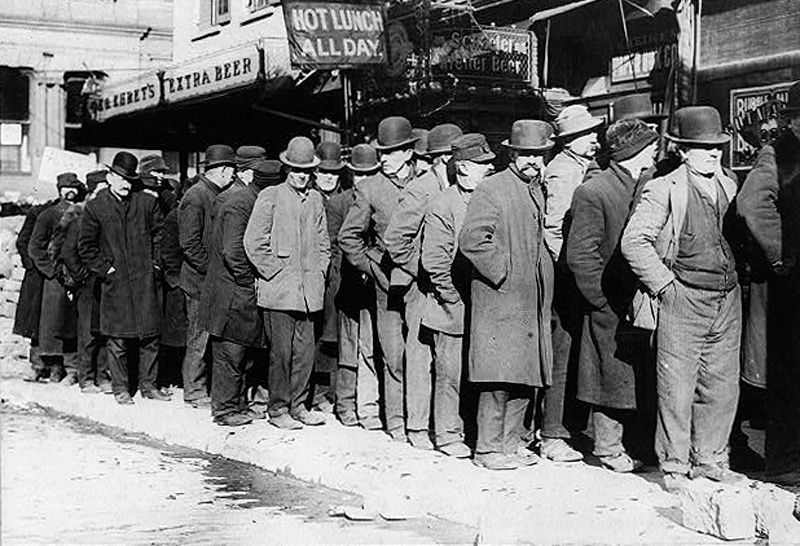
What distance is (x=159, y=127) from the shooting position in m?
19.1

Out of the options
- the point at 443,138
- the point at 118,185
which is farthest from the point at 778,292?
the point at 118,185

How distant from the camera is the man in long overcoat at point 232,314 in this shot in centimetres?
865

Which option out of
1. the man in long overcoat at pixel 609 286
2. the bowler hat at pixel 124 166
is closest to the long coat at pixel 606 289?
the man in long overcoat at pixel 609 286

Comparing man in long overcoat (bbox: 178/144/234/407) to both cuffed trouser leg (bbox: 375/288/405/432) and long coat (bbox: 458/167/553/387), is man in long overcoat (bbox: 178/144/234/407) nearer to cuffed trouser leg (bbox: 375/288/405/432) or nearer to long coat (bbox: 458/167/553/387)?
cuffed trouser leg (bbox: 375/288/405/432)

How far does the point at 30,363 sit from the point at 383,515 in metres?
6.84

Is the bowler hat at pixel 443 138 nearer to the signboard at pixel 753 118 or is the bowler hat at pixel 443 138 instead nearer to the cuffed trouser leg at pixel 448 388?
the cuffed trouser leg at pixel 448 388

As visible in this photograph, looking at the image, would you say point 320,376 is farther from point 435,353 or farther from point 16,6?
point 16,6

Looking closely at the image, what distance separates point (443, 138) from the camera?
7.81 meters

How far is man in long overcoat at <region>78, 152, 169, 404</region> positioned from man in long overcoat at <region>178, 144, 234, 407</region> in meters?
0.44

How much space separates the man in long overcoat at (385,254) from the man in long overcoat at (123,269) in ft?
8.81

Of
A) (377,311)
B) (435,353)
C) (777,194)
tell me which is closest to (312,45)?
(377,311)

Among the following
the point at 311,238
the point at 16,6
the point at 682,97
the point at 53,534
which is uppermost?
the point at 16,6

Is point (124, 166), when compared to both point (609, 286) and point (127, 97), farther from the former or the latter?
point (127, 97)

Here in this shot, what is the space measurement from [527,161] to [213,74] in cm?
812
